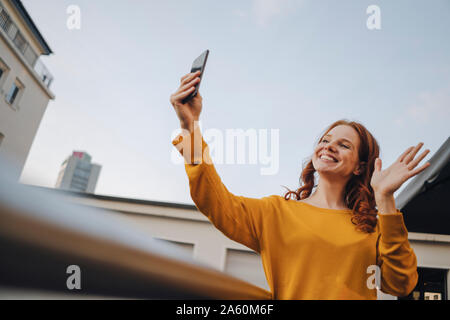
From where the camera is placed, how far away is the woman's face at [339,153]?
125 centimetres

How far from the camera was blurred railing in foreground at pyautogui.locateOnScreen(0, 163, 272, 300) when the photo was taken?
0.49 ft

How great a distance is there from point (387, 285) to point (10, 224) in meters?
1.13

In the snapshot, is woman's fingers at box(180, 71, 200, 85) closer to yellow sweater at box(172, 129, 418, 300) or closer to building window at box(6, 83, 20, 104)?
yellow sweater at box(172, 129, 418, 300)

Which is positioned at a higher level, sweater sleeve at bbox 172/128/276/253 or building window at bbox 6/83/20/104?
building window at bbox 6/83/20/104

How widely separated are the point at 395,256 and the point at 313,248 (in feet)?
0.84

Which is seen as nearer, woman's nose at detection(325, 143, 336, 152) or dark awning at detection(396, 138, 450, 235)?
woman's nose at detection(325, 143, 336, 152)

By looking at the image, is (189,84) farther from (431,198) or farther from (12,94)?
(12,94)

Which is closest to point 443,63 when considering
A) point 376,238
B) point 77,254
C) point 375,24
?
point 375,24

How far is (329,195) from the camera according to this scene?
1249 millimetres

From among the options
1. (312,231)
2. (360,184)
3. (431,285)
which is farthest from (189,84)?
(431,285)

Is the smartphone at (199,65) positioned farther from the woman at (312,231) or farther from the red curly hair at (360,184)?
the red curly hair at (360,184)

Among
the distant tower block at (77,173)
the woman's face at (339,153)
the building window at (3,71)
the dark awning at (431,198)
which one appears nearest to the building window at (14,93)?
the building window at (3,71)

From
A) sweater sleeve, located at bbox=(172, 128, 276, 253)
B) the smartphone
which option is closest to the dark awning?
sweater sleeve, located at bbox=(172, 128, 276, 253)
